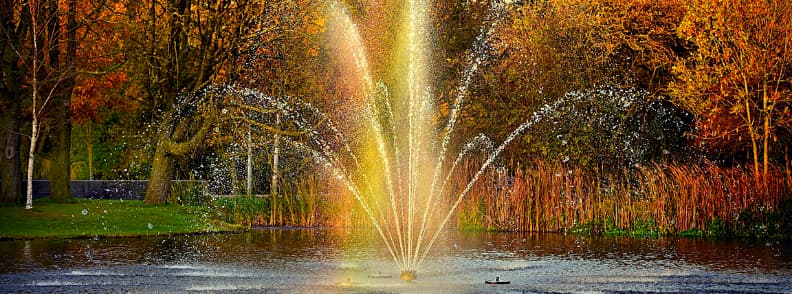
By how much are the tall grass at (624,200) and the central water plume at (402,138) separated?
903mm

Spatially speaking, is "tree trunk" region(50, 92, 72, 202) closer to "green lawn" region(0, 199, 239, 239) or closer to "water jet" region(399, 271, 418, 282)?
"green lawn" region(0, 199, 239, 239)

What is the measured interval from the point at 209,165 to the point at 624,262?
22860 mm

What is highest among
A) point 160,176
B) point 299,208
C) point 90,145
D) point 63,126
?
point 90,145

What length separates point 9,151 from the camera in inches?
1114

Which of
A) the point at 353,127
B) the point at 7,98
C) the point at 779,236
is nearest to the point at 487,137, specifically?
the point at 353,127

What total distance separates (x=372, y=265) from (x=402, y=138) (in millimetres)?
15404

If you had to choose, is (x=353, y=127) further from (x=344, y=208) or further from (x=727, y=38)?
(x=727, y=38)

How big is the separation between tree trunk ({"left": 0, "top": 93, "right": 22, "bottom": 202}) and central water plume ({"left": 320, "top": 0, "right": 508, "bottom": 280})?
779 centimetres

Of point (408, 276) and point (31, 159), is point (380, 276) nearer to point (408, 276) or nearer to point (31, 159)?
point (408, 276)

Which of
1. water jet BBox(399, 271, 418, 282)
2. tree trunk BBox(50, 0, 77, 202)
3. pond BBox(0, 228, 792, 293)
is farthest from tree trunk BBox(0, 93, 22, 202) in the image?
water jet BBox(399, 271, 418, 282)

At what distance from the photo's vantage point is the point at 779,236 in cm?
2411

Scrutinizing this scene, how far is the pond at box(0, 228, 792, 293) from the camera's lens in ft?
49.8

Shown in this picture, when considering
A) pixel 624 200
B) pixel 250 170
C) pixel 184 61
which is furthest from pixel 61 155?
pixel 624 200

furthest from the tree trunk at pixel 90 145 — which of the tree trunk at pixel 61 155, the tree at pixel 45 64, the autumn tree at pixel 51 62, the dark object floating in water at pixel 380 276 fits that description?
the dark object floating in water at pixel 380 276
